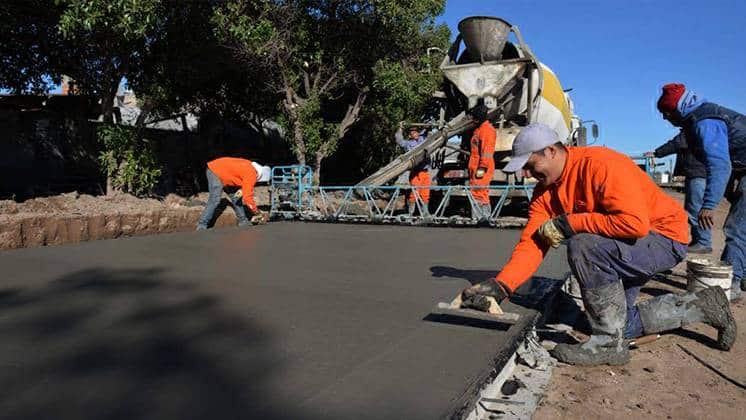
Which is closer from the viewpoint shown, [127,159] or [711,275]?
[711,275]

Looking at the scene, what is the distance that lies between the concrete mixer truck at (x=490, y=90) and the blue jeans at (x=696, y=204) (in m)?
3.80

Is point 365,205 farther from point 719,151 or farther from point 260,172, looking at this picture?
point 719,151

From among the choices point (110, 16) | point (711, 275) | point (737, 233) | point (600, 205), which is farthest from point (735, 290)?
point (110, 16)

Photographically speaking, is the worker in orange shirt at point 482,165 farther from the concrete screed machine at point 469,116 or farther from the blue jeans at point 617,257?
the blue jeans at point 617,257

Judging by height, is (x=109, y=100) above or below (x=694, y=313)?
above

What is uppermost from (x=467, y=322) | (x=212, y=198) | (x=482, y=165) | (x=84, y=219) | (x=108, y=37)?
(x=108, y=37)

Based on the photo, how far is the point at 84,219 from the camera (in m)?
5.79

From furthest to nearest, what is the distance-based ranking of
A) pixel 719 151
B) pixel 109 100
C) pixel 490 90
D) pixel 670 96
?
pixel 109 100, pixel 490 90, pixel 670 96, pixel 719 151

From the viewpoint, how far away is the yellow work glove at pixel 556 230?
2.46 metres

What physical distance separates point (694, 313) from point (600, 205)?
91 centimetres

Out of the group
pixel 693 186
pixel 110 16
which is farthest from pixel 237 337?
pixel 110 16

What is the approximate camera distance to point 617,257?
8.01ft

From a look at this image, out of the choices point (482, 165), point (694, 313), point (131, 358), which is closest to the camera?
point (131, 358)

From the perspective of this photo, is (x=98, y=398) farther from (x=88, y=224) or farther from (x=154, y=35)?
(x=154, y=35)
